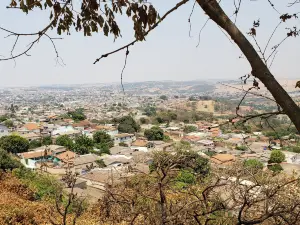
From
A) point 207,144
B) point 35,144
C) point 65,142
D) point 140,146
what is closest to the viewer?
point 65,142

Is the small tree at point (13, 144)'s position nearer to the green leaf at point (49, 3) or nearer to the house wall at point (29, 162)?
the house wall at point (29, 162)

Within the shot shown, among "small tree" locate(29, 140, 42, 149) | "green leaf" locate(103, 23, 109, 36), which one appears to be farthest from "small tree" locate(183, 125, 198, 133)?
"green leaf" locate(103, 23, 109, 36)

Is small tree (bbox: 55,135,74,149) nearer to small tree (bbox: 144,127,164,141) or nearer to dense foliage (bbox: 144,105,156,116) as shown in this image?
small tree (bbox: 144,127,164,141)

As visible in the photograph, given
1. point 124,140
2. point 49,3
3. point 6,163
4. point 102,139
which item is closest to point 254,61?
point 49,3

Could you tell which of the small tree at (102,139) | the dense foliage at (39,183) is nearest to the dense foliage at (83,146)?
the small tree at (102,139)

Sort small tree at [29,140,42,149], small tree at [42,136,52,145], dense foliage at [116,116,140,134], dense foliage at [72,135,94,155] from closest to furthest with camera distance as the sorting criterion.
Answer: dense foliage at [72,135,94,155] < small tree at [29,140,42,149] < small tree at [42,136,52,145] < dense foliage at [116,116,140,134]

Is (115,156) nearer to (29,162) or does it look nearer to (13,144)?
(29,162)
